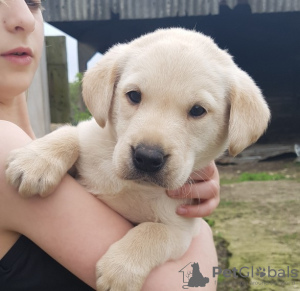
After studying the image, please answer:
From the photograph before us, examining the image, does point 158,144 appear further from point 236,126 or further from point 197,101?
point 236,126

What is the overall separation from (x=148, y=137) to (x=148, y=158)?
81mm

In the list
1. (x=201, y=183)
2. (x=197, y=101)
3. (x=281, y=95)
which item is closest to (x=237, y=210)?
(x=201, y=183)

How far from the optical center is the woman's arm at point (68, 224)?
1.69 m

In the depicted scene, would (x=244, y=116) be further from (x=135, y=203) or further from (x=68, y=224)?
(x=68, y=224)

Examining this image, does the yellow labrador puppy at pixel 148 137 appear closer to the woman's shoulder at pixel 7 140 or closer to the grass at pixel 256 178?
the woman's shoulder at pixel 7 140

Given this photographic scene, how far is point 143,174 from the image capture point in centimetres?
179

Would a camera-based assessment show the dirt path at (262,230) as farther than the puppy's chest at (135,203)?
Yes

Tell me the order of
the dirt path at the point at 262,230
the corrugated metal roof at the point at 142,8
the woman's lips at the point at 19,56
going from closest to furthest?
the woman's lips at the point at 19,56
the dirt path at the point at 262,230
the corrugated metal roof at the point at 142,8

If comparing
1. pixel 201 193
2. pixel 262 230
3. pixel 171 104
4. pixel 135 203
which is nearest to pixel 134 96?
pixel 171 104

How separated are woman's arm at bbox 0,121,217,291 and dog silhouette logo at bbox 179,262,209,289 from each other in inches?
1.3

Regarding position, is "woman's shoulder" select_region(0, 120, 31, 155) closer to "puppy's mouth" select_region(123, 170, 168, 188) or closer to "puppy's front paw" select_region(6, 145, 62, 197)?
"puppy's front paw" select_region(6, 145, 62, 197)

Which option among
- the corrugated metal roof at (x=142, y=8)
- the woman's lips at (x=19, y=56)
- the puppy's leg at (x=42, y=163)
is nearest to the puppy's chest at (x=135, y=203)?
the puppy's leg at (x=42, y=163)

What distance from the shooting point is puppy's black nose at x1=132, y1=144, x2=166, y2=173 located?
1.73 meters

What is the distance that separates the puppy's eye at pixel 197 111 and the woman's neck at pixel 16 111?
38.3 inches
